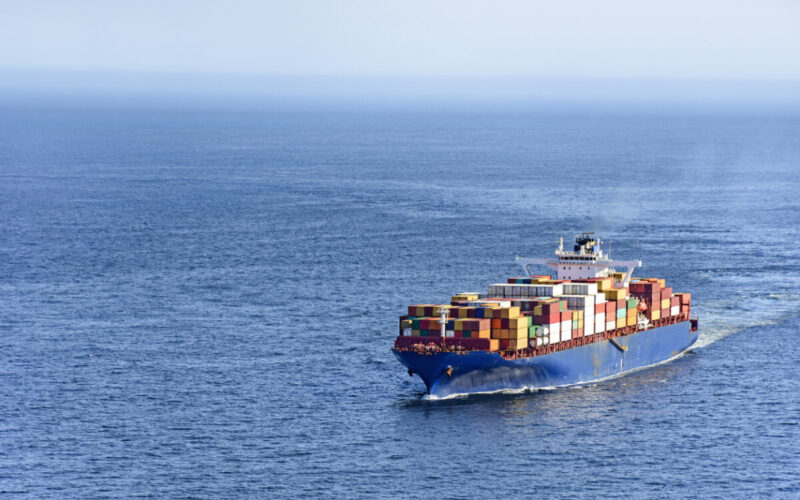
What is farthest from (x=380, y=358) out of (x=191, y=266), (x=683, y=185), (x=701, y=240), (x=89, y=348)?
(x=683, y=185)

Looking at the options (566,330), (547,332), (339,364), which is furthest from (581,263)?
(339,364)

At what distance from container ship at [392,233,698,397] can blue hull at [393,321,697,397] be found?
5cm

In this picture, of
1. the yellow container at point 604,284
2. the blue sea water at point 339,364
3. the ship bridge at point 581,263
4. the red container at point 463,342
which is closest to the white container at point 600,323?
the yellow container at point 604,284

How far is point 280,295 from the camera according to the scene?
104250 mm

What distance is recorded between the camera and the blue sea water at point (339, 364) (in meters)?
64.1

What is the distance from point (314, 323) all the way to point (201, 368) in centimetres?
1396

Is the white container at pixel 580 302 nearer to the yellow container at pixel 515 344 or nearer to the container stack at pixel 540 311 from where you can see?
the container stack at pixel 540 311

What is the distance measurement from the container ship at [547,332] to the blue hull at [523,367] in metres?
0.05

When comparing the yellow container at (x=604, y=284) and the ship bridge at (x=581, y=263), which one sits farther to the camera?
the ship bridge at (x=581, y=263)

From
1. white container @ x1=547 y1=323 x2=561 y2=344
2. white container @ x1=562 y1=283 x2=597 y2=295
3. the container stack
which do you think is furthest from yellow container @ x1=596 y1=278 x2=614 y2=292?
white container @ x1=547 y1=323 x2=561 y2=344

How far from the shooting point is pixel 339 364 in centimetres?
8375

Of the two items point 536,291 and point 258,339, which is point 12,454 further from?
point 536,291

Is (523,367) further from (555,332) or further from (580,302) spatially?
(580,302)

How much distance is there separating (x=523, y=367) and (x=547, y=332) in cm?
340
